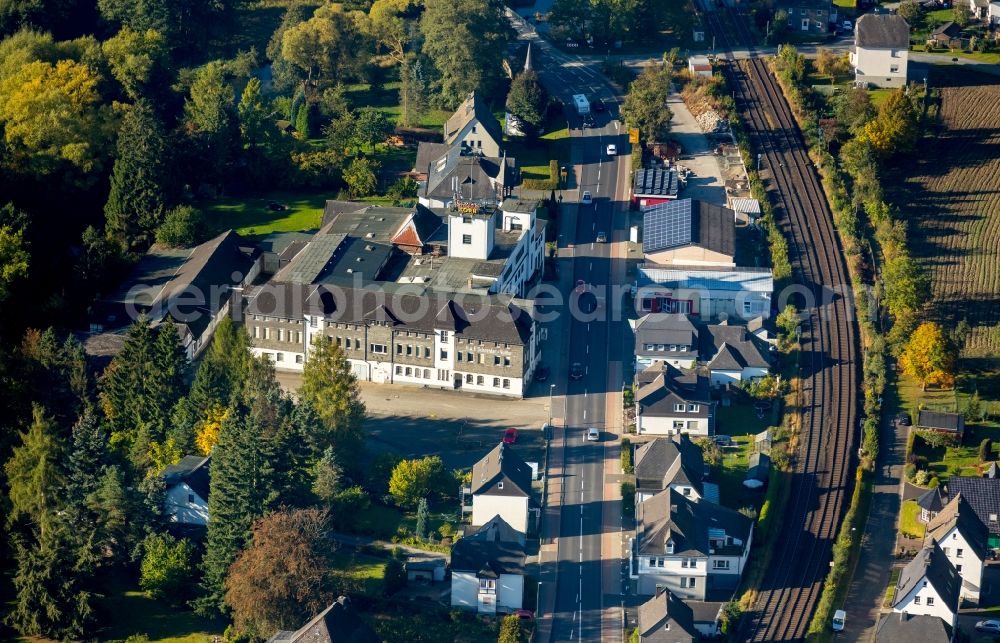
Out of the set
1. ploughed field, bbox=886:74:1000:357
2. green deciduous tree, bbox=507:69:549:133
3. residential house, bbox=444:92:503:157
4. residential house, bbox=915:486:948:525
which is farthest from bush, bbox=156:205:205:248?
residential house, bbox=915:486:948:525

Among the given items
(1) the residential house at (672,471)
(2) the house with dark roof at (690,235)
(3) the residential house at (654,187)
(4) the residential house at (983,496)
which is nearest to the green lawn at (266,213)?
(3) the residential house at (654,187)

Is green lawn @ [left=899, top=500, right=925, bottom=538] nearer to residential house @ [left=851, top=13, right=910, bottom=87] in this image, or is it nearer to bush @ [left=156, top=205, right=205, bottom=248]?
bush @ [left=156, top=205, right=205, bottom=248]

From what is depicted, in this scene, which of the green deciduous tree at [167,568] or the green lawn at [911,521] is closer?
the green deciduous tree at [167,568]

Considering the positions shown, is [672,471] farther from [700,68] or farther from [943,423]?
[700,68]

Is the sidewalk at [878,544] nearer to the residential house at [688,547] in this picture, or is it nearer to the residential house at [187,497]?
the residential house at [688,547]

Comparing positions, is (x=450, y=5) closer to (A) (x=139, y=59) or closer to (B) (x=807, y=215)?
(A) (x=139, y=59)

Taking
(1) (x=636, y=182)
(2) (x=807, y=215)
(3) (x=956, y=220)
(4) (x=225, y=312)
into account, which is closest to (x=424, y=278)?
(4) (x=225, y=312)
